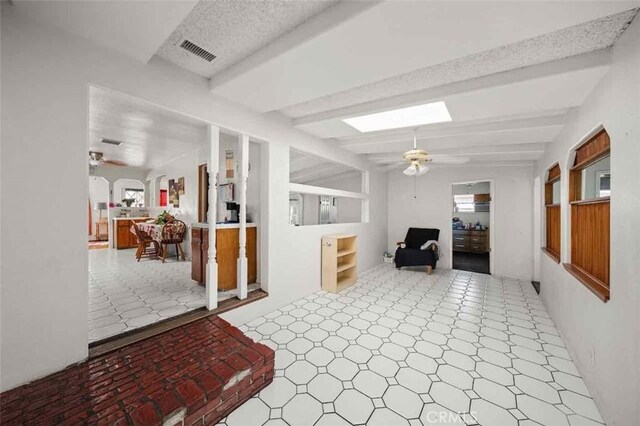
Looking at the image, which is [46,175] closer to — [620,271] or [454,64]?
[454,64]

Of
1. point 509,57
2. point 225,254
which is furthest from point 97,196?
point 509,57

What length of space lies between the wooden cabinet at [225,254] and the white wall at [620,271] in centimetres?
332

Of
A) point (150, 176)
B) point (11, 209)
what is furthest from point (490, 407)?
point (150, 176)

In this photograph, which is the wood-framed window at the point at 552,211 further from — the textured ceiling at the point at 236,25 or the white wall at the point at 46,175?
the white wall at the point at 46,175

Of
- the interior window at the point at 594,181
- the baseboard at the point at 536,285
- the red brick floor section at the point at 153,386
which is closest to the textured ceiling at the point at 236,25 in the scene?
the red brick floor section at the point at 153,386

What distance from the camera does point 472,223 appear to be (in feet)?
26.6

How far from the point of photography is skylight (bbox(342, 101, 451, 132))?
8.63 ft

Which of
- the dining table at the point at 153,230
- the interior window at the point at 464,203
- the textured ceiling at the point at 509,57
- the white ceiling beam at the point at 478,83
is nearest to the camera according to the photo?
the textured ceiling at the point at 509,57

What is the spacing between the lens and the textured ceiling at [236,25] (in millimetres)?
1389

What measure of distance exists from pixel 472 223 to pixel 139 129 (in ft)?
30.5

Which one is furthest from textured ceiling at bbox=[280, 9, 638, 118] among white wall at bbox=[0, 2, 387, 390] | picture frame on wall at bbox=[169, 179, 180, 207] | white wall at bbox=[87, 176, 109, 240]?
white wall at bbox=[87, 176, 109, 240]

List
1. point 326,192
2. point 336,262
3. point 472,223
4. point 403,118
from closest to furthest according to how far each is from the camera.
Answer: point 403,118 < point 336,262 < point 326,192 < point 472,223

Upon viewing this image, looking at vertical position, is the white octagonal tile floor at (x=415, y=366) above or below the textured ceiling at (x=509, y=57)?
below

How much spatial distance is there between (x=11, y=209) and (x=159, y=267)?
3.60 m
